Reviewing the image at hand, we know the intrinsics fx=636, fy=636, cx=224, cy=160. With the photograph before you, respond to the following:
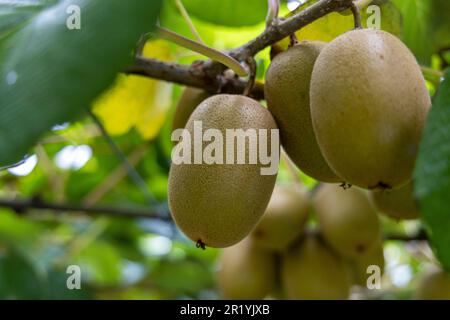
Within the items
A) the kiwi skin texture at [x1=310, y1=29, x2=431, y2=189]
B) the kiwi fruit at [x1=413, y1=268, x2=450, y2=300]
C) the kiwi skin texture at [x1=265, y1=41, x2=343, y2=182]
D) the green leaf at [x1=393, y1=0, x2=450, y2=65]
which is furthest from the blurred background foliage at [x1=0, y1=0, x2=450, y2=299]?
the kiwi fruit at [x1=413, y1=268, x2=450, y2=300]

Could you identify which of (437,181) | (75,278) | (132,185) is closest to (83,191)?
(132,185)

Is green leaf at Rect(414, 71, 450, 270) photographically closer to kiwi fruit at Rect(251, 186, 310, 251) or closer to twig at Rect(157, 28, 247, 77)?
twig at Rect(157, 28, 247, 77)

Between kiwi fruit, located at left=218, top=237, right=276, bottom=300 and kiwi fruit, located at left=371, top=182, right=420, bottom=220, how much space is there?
27 cm

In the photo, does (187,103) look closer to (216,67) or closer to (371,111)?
(216,67)

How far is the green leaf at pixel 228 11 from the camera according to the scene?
1172 mm

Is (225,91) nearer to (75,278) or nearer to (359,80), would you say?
(359,80)

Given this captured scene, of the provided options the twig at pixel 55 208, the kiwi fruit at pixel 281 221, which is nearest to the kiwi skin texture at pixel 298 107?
the kiwi fruit at pixel 281 221

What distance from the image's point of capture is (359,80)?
25.1 inches

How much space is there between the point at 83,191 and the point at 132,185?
0.15 metres

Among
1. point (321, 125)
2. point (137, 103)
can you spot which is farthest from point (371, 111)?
point (137, 103)

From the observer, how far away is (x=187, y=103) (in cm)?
93

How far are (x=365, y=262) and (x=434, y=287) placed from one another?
13 cm

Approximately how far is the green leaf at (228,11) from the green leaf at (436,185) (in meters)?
0.68

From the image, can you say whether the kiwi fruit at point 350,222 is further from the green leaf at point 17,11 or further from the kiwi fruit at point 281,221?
the green leaf at point 17,11
